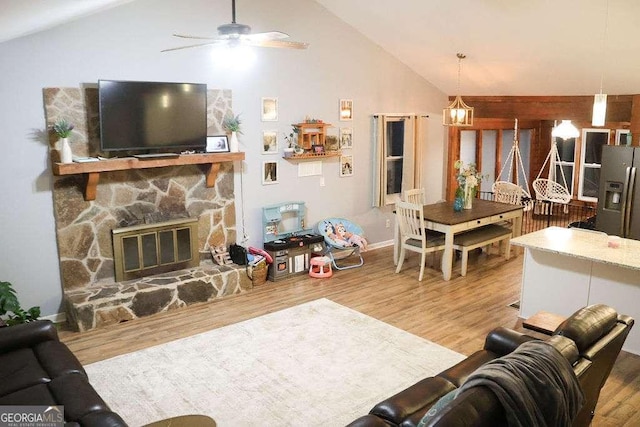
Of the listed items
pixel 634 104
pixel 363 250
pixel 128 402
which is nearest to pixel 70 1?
pixel 128 402

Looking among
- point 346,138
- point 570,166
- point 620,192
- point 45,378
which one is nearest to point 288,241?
point 346,138

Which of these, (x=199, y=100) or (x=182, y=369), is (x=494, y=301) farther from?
(x=199, y=100)

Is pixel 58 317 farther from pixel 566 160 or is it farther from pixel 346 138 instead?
pixel 566 160

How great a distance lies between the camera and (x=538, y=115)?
730 cm

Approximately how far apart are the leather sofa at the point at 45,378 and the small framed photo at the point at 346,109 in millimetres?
4708

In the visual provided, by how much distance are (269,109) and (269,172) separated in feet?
2.55

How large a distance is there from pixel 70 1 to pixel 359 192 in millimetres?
4908

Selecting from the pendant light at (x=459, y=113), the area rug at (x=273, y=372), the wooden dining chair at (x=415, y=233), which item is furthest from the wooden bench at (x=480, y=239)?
the area rug at (x=273, y=372)

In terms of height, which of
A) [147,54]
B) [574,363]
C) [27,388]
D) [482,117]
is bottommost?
[27,388]

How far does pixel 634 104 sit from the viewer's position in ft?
20.2

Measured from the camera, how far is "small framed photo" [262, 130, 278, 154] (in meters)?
6.41

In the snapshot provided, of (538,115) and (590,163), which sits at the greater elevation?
(538,115)

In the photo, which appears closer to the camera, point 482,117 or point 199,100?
point 199,100

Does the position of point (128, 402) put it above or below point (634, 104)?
below
